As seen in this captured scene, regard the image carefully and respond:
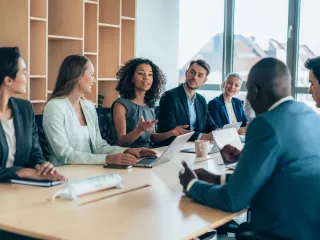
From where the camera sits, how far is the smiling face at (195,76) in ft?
14.5

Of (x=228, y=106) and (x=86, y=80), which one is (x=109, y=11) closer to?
(x=228, y=106)

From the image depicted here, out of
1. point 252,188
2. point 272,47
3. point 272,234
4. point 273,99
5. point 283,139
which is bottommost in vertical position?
point 272,234

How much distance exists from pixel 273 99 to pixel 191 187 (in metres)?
0.49

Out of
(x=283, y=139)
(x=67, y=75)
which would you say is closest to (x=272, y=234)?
(x=283, y=139)

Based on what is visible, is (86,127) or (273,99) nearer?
(273,99)

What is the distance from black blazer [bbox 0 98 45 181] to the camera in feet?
8.00

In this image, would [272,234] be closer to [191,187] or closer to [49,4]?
[191,187]

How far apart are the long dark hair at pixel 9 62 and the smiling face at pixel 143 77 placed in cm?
134

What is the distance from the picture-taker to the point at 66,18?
5.07m

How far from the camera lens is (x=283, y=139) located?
1785 millimetres

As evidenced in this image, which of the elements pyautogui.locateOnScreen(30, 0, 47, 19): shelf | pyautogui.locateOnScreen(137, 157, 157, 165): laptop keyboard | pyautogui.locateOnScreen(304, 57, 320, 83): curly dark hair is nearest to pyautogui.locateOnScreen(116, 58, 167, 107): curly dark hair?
pyautogui.locateOnScreen(137, 157, 157, 165): laptop keyboard

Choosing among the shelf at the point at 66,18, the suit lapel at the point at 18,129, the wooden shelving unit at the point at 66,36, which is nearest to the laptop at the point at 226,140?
the suit lapel at the point at 18,129

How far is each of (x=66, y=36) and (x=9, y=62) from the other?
2.50 m

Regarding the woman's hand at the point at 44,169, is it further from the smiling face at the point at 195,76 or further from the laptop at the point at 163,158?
the smiling face at the point at 195,76
